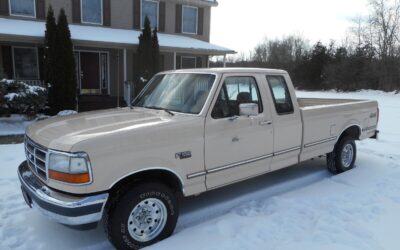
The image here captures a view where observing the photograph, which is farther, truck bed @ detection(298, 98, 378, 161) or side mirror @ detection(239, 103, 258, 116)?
truck bed @ detection(298, 98, 378, 161)

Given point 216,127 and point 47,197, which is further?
point 216,127

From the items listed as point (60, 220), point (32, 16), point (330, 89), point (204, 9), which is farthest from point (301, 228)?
point (330, 89)

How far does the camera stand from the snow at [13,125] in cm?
1001

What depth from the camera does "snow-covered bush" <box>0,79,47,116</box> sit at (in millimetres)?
10664

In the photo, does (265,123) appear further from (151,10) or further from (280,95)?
(151,10)

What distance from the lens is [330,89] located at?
3459 cm

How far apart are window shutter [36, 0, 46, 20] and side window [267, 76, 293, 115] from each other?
14.2 meters

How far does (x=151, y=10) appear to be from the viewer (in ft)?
61.4

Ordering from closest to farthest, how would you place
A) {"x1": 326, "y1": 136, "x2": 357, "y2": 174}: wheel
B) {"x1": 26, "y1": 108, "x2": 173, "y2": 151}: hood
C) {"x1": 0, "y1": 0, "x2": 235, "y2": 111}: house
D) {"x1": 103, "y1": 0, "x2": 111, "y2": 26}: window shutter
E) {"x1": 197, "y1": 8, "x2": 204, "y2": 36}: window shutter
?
{"x1": 26, "y1": 108, "x2": 173, "y2": 151}: hood
{"x1": 326, "y1": 136, "x2": 357, "y2": 174}: wheel
{"x1": 0, "y1": 0, "x2": 235, "y2": 111}: house
{"x1": 103, "y1": 0, "x2": 111, "y2": 26}: window shutter
{"x1": 197, "y1": 8, "x2": 204, "y2": 36}: window shutter

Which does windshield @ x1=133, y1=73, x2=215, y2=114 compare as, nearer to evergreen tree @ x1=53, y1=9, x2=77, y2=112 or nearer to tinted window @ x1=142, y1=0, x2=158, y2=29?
evergreen tree @ x1=53, y1=9, x2=77, y2=112

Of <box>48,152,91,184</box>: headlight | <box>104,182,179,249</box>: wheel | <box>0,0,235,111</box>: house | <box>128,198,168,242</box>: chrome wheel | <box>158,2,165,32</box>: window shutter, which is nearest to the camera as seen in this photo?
<box>48,152,91,184</box>: headlight

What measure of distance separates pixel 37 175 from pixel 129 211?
1.10 metres

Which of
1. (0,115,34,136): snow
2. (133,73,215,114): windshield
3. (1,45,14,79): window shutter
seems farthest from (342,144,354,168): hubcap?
(1,45,14,79): window shutter

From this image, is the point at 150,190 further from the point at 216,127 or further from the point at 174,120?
the point at 216,127
